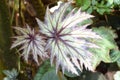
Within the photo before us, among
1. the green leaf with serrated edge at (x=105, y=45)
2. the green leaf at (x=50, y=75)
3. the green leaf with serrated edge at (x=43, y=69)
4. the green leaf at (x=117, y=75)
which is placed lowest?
the green leaf at (x=117, y=75)

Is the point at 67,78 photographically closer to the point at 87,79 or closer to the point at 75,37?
the point at 87,79

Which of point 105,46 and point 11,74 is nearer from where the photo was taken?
point 105,46

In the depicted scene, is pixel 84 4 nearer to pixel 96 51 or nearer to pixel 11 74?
pixel 96 51

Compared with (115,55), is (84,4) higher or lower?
higher

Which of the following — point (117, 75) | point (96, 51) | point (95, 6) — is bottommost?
point (117, 75)

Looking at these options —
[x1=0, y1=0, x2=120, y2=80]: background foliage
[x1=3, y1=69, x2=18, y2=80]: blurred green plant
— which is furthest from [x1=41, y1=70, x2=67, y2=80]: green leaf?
[x1=3, y1=69, x2=18, y2=80]: blurred green plant

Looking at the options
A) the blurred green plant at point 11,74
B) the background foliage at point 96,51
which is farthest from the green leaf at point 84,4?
the blurred green plant at point 11,74

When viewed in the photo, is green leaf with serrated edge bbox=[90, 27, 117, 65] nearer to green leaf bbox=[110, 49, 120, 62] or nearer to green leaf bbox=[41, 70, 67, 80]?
green leaf bbox=[110, 49, 120, 62]

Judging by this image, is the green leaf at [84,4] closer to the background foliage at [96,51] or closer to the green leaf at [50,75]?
the background foliage at [96,51]

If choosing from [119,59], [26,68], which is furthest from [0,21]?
[119,59]

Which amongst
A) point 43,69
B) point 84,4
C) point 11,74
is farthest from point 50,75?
point 84,4

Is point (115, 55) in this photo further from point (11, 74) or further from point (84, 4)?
point (11, 74)
